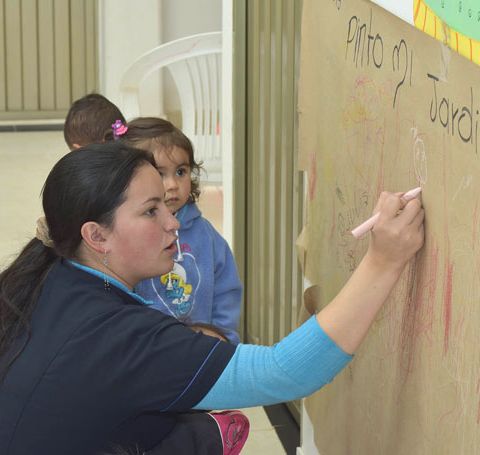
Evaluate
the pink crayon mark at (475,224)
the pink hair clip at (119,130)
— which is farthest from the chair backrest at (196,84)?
the pink crayon mark at (475,224)

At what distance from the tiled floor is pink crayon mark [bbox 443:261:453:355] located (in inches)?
68.7

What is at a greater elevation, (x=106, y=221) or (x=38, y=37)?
(x=38, y=37)

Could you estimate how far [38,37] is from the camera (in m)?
8.77

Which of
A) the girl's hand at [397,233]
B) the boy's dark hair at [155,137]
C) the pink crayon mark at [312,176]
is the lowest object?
the girl's hand at [397,233]

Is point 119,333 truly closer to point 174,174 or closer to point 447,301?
point 447,301

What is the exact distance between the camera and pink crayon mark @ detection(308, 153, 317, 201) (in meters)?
2.13

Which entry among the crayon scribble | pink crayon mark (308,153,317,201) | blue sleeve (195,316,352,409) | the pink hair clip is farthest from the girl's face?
the crayon scribble

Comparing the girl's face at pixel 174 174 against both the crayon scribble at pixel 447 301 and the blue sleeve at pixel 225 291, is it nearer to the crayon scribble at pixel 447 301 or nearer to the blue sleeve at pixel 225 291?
the blue sleeve at pixel 225 291

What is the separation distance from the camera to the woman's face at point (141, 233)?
5.70 feet

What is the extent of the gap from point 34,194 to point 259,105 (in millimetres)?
3522

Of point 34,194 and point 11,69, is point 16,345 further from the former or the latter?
point 11,69

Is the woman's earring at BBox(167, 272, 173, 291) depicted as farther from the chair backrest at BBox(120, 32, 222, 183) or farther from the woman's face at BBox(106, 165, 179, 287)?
the chair backrest at BBox(120, 32, 222, 183)

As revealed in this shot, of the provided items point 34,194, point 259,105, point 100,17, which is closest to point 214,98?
point 34,194

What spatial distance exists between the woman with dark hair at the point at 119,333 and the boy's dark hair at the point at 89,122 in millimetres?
1192
